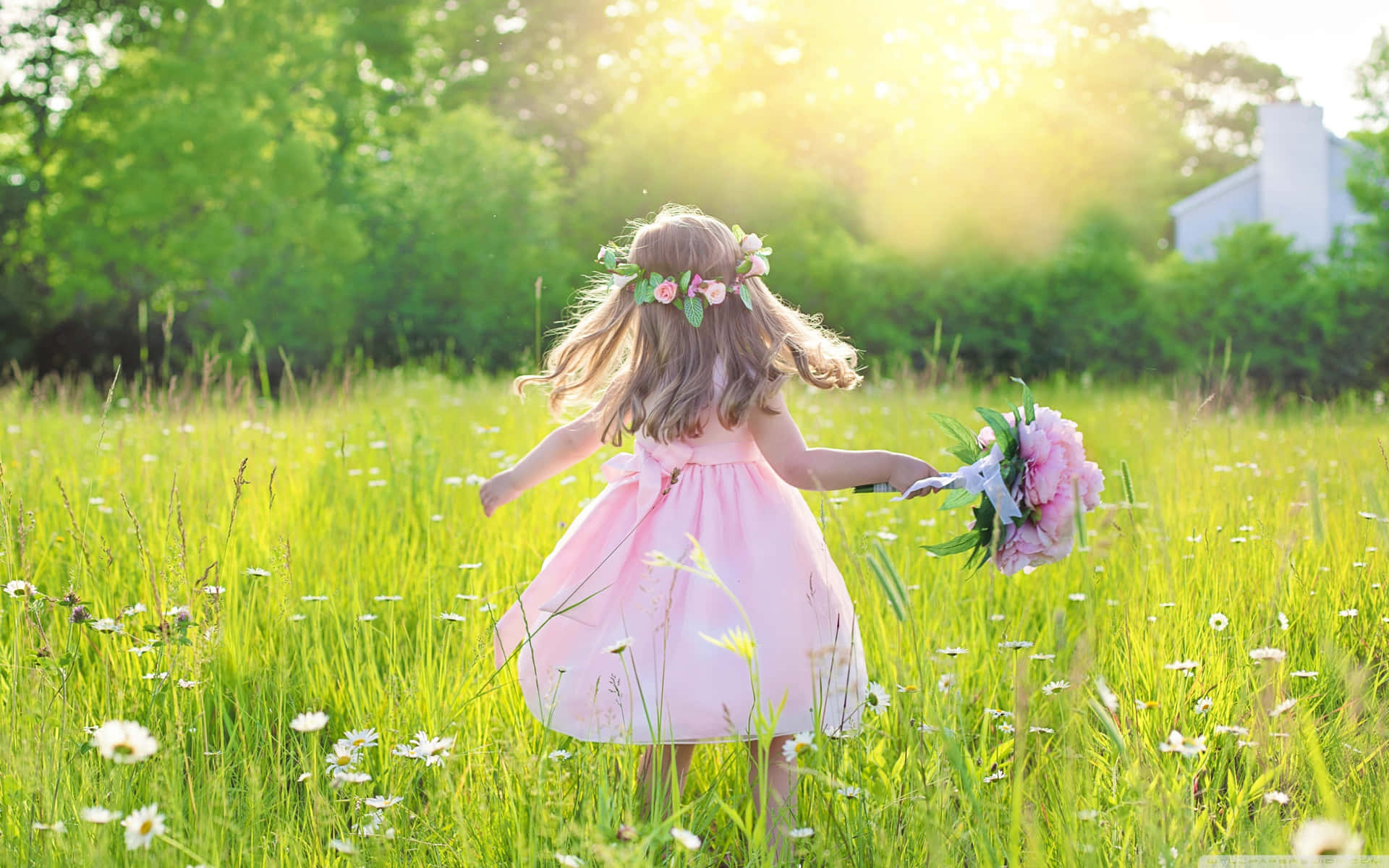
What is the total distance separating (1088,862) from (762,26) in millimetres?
24904

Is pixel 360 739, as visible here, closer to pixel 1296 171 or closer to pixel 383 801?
pixel 383 801

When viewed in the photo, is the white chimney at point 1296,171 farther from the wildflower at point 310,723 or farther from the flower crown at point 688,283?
the wildflower at point 310,723

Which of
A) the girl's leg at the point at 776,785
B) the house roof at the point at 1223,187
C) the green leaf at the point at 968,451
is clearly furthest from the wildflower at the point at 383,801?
the house roof at the point at 1223,187

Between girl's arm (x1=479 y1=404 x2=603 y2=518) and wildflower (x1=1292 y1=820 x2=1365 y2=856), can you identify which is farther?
girl's arm (x1=479 y1=404 x2=603 y2=518)

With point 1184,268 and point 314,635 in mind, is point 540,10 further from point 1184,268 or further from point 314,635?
point 314,635

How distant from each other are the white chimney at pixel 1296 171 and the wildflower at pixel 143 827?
2370cm

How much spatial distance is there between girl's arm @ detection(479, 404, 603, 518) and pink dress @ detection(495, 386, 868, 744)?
13cm

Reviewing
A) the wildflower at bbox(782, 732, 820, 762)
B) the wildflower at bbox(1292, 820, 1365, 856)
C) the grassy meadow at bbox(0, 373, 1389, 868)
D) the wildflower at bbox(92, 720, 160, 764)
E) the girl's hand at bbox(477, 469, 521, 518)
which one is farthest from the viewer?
the girl's hand at bbox(477, 469, 521, 518)

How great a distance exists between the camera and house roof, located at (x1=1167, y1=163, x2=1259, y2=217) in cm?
2302

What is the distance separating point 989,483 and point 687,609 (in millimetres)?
671

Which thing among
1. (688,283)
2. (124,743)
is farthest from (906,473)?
(124,743)

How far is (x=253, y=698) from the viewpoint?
2.46m

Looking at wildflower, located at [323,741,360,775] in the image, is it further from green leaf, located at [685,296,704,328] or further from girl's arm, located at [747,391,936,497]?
green leaf, located at [685,296,704,328]

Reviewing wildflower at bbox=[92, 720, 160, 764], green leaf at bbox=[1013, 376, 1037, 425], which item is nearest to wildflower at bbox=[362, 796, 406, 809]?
wildflower at bbox=[92, 720, 160, 764]
